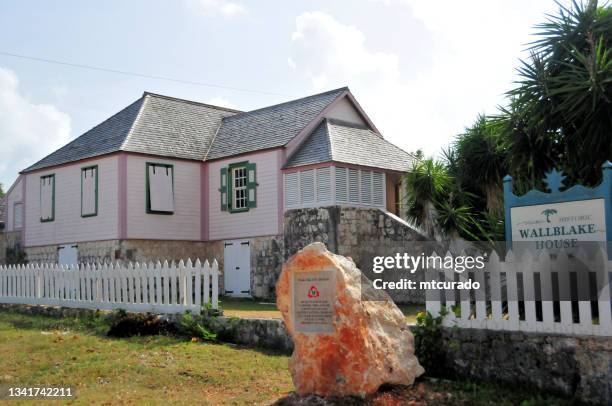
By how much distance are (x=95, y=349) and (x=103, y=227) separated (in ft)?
37.4

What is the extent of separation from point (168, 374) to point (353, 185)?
38.7ft

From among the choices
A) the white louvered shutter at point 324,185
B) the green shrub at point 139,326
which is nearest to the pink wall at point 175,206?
the white louvered shutter at point 324,185

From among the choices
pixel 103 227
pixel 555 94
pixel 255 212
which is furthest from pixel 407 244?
pixel 103 227

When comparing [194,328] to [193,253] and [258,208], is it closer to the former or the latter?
[258,208]

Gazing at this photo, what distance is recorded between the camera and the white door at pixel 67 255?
2283 cm

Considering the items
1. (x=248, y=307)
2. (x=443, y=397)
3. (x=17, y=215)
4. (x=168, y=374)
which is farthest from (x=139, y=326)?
(x=17, y=215)

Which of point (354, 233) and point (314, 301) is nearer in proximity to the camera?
point (314, 301)

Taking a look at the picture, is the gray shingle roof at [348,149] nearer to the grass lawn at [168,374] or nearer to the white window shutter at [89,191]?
the white window shutter at [89,191]

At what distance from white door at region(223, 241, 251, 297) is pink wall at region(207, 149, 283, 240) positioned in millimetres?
371

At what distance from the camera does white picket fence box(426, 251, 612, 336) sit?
714cm

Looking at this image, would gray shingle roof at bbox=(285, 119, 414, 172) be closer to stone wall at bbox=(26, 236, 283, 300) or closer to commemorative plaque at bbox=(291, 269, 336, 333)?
stone wall at bbox=(26, 236, 283, 300)

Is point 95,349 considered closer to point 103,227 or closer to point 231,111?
point 103,227

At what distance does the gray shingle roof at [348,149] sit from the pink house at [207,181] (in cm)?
5

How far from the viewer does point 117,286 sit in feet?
46.6
